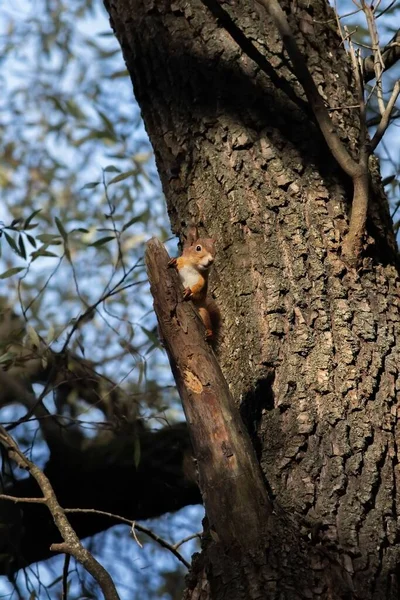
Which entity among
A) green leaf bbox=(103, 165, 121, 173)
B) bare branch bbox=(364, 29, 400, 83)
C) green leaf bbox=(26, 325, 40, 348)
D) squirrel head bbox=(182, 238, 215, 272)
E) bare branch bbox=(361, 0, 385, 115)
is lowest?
squirrel head bbox=(182, 238, 215, 272)

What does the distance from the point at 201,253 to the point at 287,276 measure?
0.32m

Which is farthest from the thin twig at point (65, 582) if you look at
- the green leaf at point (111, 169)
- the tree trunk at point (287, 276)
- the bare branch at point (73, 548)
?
the green leaf at point (111, 169)

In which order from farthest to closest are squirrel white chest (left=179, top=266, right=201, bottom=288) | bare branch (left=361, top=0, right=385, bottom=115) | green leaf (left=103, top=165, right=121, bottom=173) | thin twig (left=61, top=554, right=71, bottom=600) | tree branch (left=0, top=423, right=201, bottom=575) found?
green leaf (left=103, top=165, right=121, bottom=173) → tree branch (left=0, top=423, right=201, bottom=575) → squirrel white chest (left=179, top=266, right=201, bottom=288) → bare branch (left=361, top=0, right=385, bottom=115) → thin twig (left=61, top=554, right=71, bottom=600)

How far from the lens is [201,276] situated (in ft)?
7.86

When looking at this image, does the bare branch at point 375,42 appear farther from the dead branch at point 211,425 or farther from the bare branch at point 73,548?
the bare branch at point 73,548

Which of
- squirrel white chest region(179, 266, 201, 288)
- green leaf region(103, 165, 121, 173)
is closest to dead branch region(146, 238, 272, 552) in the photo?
squirrel white chest region(179, 266, 201, 288)

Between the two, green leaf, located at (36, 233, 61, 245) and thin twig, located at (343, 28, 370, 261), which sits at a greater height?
green leaf, located at (36, 233, 61, 245)

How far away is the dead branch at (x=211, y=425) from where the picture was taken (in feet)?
5.54

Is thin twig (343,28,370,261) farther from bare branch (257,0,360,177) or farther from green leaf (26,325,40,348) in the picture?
green leaf (26,325,40,348)

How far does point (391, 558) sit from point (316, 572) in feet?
0.53

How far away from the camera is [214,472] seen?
1.74 meters

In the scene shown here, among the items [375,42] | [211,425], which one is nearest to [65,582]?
[211,425]

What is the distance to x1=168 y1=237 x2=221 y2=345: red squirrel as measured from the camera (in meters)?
2.19

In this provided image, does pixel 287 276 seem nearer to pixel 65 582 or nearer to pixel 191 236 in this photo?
pixel 191 236
